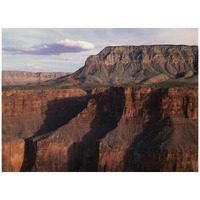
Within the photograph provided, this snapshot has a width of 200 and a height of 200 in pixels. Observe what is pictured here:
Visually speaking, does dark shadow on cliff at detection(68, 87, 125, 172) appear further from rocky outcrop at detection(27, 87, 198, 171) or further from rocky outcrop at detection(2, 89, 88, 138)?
rocky outcrop at detection(2, 89, 88, 138)

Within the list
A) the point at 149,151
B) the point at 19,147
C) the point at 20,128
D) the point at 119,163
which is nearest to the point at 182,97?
the point at 149,151

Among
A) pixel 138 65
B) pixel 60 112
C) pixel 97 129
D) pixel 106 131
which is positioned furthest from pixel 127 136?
pixel 138 65

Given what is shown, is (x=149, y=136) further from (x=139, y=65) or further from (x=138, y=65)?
(x=138, y=65)

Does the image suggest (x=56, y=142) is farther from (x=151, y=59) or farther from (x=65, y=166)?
(x=151, y=59)

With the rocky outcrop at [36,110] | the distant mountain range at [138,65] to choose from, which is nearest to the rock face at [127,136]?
the rocky outcrop at [36,110]

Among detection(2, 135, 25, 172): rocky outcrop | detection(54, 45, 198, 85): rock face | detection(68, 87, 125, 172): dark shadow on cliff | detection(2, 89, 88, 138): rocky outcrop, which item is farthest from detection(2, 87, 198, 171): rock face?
detection(54, 45, 198, 85): rock face
